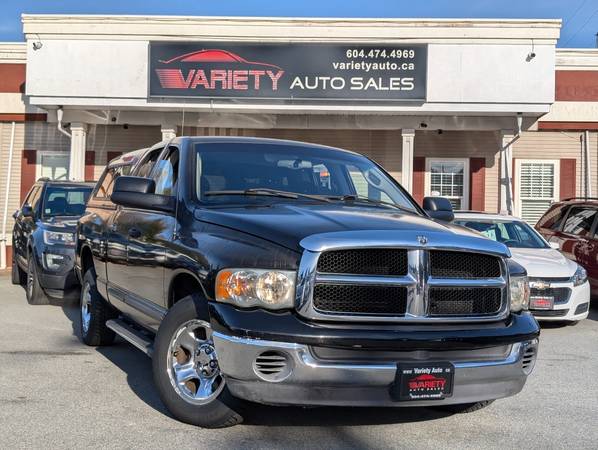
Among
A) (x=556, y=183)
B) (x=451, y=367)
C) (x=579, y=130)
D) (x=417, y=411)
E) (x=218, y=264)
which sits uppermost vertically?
Result: (x=579, y=130)

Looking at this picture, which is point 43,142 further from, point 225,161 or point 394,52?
point 225,161

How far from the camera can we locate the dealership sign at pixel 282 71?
46.7ft

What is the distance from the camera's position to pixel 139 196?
192 inches

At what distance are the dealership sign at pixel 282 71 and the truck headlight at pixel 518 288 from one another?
10.2m

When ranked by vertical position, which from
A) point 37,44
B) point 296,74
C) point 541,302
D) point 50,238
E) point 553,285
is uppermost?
point 37,44

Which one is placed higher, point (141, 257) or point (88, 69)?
point (88, 69)

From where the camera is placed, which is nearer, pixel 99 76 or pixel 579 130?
pixel 99 76

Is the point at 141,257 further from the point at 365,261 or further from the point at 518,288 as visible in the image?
the point at 518,288

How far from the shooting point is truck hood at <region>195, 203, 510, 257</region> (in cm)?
378

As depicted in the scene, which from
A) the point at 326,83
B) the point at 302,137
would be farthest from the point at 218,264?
the point at 302,137

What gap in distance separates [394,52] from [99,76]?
6.16 m

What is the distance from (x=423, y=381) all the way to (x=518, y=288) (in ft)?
3.46

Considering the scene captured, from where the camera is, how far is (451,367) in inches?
148

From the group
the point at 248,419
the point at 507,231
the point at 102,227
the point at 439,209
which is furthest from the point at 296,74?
the point at 248,419
